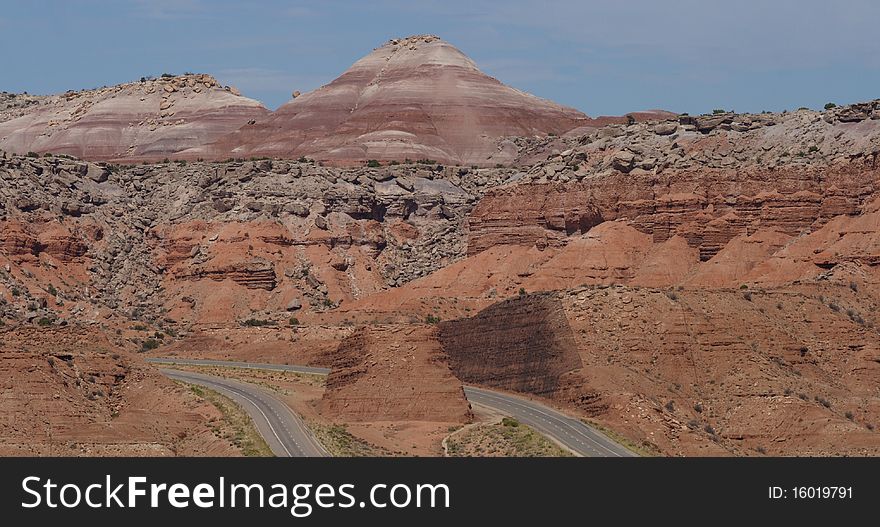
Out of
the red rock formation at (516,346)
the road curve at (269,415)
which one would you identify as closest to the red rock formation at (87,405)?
the road curve at (269,415)

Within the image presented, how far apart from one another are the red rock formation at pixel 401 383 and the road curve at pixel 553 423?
3.85 metres

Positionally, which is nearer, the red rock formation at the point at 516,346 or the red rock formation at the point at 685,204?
the red rock formation at the point at 516,346

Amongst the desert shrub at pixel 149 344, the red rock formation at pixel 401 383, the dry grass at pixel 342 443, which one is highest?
the desert shrub at pixel 149 344

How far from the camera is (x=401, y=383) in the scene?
95.1m

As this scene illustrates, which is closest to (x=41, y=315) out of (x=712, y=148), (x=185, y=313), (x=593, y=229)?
(x=185, y=313)

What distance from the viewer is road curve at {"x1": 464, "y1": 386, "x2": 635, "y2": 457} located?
89188 millimetres

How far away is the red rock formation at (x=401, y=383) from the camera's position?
94500mm

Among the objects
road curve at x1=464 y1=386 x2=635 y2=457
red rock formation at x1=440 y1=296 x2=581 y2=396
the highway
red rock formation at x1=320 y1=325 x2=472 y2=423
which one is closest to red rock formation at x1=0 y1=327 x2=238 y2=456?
the highway

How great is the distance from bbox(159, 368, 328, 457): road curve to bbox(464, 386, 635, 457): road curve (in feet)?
32.1

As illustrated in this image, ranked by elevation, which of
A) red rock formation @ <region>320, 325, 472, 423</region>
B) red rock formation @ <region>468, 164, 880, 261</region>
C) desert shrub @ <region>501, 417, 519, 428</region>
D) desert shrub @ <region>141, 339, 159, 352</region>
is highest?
red rock formation @ <region>468, 164, 880, 261</region>

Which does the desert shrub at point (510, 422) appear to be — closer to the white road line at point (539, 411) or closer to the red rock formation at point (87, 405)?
the white road line at point (539, 411)

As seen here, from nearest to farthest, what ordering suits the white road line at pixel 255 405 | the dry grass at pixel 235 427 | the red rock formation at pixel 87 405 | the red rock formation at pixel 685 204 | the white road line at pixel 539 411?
1. the dry grass at pixel 235 427
2. the red rock formation at pixel 87 405
3. the white road line at pixel 255 405
4. the white road line at pixel 539 411
5. the red rock formation at pixel 685 204

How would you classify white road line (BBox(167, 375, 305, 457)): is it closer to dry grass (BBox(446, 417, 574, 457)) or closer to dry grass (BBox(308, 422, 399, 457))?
dry grass (BBox(308, 422, 399, 457))

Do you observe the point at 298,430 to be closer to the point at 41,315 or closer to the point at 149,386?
the point at 149,386
